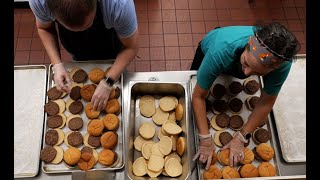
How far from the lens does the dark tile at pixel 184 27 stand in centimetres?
333

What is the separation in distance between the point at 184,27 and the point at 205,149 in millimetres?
2069

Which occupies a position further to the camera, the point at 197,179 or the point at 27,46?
the point at 27,46

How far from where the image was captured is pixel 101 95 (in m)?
1.67

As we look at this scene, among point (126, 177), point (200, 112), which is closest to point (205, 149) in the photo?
point (200, 112)

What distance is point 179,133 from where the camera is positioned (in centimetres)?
168

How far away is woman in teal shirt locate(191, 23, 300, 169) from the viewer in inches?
50.1

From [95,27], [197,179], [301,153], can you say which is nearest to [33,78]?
[95,27]

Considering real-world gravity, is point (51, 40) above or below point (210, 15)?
below

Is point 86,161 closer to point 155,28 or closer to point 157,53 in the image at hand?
point 157,53

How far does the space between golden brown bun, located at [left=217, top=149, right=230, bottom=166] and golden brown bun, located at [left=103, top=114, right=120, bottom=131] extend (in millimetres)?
630

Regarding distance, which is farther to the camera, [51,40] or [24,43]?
[24,43]

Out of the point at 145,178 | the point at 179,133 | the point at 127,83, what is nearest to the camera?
the point at 145,178

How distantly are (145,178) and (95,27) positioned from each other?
0.89 metres

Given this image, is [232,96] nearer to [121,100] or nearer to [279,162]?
[279,162]
